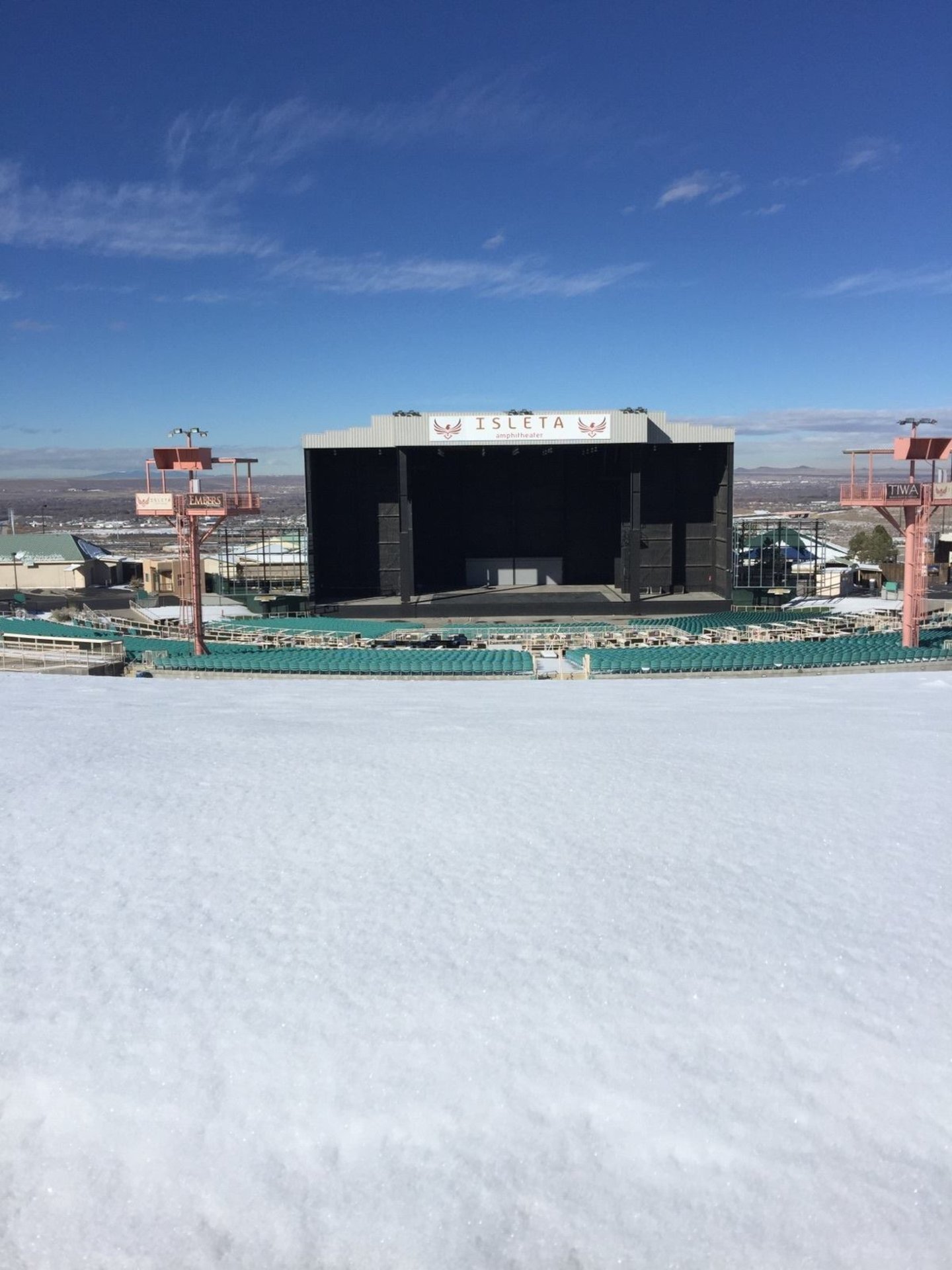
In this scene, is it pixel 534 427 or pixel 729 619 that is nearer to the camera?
pixel 729 619

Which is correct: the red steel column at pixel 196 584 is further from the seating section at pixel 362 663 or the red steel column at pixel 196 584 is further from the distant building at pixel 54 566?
the distant building at pixel 54 566

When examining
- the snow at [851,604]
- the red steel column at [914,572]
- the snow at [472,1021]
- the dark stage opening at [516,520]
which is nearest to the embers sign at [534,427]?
the dark stage opening at [516,520]

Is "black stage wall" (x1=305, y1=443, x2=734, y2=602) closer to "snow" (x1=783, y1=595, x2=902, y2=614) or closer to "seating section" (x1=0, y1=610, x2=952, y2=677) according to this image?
"snow" (x1=783, y1=595, x2=902, y2=614)

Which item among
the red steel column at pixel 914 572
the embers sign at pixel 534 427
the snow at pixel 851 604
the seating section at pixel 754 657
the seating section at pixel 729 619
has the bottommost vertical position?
the seating section at pixel 754 657

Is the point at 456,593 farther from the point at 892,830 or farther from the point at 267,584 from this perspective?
the point at 892,830

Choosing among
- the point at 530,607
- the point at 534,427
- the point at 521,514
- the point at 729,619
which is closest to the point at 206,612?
the point at 530,607

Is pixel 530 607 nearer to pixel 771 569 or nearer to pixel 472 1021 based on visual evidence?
pixel 771 569
